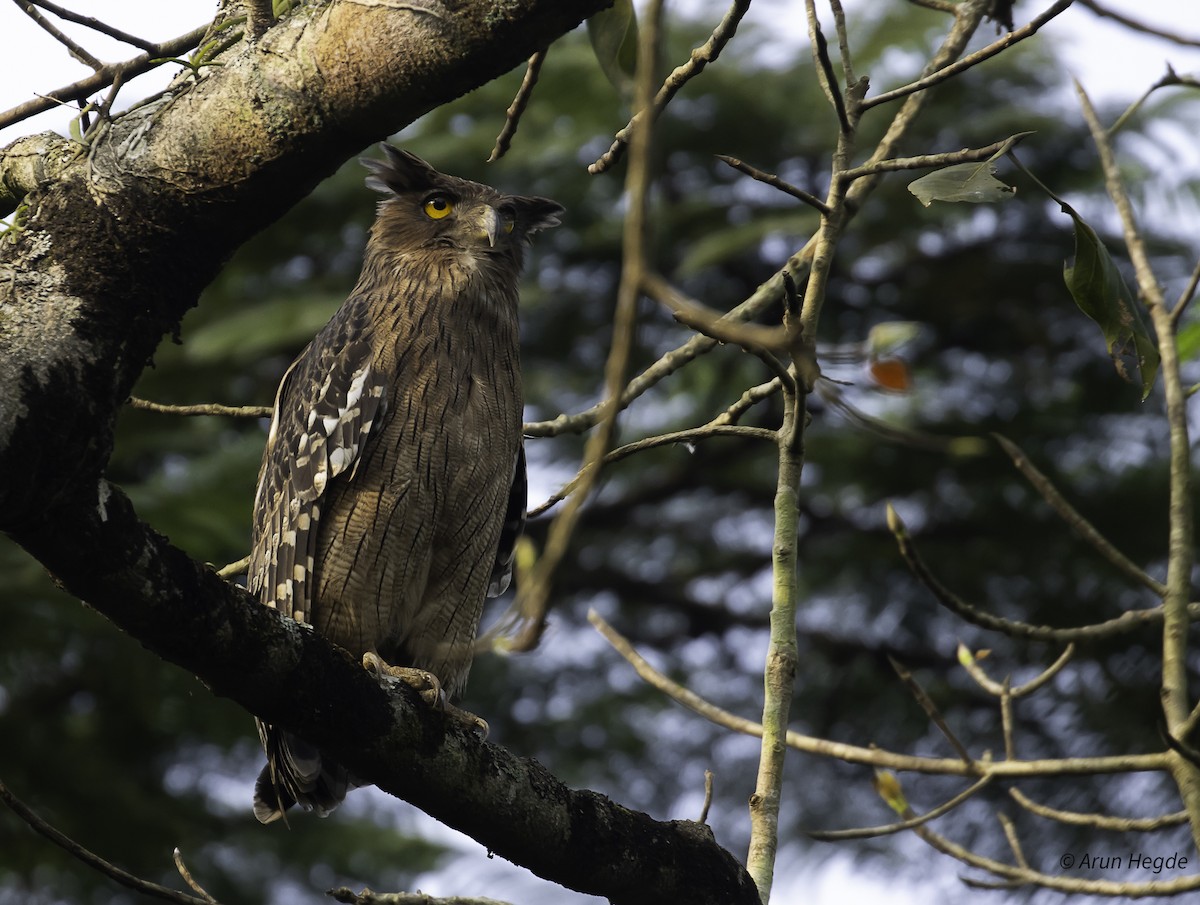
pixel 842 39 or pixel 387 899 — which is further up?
pixel 842 39

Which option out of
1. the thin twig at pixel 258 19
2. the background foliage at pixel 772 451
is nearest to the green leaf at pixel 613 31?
the thin twig at pixel 258 19

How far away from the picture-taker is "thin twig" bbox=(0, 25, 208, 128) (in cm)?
227

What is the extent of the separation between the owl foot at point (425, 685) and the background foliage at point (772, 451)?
8.58ft

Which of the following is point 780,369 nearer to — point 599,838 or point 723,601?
point 599,838

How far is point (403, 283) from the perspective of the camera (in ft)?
14.0

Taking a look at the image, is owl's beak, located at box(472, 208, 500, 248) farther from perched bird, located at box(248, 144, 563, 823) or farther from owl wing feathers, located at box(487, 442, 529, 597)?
owl wing feathers, located at box(487, 442, 529, 597)

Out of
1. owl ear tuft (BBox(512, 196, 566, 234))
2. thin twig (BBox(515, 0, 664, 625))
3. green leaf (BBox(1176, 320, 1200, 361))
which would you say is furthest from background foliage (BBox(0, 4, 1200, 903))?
thin twig (BBox(515, 0, 664, 625))

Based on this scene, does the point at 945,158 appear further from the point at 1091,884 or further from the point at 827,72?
the point at 1091,884

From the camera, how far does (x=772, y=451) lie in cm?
810

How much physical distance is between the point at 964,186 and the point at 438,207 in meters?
2.53

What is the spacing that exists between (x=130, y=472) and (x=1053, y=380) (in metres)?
5.03

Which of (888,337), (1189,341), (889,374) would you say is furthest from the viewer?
(1189,341)

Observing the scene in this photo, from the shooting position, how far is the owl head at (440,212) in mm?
4453

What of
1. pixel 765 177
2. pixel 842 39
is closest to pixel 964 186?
pixel 765 177
